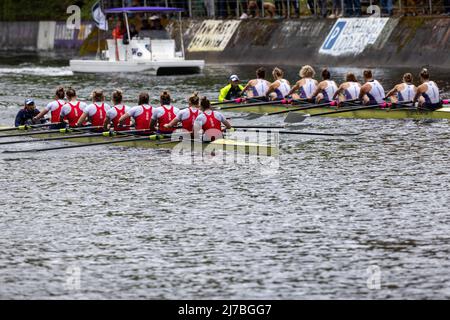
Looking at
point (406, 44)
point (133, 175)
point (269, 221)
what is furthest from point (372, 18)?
point (269, 221)

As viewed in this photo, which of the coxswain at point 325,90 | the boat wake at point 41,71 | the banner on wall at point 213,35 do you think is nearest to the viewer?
the coxswain at point 325,90

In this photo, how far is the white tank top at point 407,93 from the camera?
33.4 metres

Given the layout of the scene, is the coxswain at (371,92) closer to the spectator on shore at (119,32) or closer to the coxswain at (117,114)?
the coxswain at (117,114)

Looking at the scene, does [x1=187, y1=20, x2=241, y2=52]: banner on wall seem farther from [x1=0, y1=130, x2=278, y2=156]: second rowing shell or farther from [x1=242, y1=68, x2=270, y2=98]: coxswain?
[x1=0, y1=130, x2=278, y2=156]: second rowing shell

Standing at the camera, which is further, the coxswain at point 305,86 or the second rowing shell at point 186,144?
the coxswain at point 305,86

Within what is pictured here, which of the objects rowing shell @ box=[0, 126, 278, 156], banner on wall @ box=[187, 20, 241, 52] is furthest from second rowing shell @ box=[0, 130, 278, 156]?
banner on wall @ box=[187, 20, 241, 52]

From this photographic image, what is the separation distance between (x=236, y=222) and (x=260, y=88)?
54.7 ft

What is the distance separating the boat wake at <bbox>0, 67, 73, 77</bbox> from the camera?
56.5 metres

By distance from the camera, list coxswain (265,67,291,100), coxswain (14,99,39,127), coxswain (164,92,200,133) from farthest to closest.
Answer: coxswain (265,67,291,100), coxswain (14,99,39,127), coxswain (164,92,200,133)

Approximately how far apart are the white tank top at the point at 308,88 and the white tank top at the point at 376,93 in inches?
91.8

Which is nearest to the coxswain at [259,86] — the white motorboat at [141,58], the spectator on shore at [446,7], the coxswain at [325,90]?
the coxswain at [325,90]

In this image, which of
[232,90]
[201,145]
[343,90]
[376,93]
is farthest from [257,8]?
[201,145]

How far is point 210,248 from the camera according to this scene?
19141mm

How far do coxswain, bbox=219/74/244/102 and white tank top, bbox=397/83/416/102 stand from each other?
6.11 m
